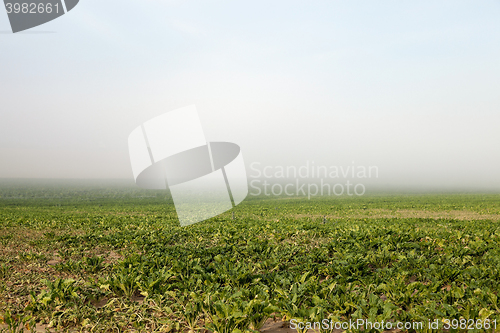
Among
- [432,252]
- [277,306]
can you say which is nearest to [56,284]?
[277,306]


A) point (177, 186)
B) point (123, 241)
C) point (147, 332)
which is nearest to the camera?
point (147, 332)

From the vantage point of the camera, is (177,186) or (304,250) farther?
(304,250)

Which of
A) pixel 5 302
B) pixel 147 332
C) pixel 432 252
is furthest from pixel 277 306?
pixel 432 252

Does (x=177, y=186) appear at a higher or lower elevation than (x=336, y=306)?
higher

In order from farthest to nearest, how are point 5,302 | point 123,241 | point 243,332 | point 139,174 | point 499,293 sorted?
point 123,241
point 139,174
point 5,302
point 499,293
point 243,332

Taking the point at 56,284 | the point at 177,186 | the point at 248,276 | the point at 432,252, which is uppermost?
the point at 177,186

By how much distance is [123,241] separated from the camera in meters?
10.0

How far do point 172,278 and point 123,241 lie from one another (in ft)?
17.2

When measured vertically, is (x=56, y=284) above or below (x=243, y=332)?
above

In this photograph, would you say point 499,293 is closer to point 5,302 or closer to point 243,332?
point 243,332

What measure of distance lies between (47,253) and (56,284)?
4674 mm

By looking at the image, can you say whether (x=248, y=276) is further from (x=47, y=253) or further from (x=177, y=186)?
(x=47, y=253)

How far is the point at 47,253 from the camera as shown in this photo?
8766 mm

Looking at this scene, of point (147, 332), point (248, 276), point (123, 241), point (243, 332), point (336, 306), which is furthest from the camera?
point (123, 241)
